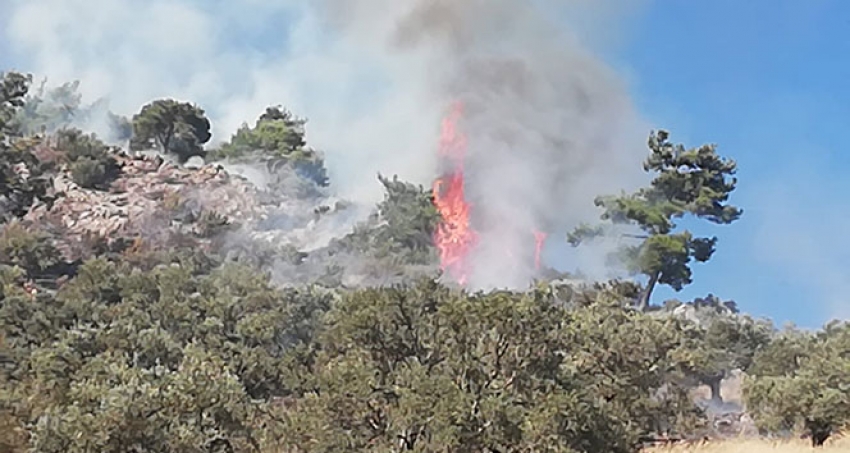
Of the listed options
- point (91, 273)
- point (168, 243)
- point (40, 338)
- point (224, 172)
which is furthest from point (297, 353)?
point (224, 172)

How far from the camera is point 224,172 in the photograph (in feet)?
327

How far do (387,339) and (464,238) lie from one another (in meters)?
70.7

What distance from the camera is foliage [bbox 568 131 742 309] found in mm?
75750

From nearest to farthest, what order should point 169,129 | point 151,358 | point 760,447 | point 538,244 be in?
point 760,447, point 151,358, point 538,244, point 169,129

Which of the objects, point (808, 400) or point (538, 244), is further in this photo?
point (538, 244)

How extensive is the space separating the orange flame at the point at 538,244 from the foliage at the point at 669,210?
6.04 meters

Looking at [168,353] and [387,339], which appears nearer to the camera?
[387,339]

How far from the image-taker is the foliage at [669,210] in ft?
249

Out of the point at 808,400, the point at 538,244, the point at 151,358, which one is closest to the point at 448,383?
the point at 151,358

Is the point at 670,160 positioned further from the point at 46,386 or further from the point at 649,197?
the point at 46,386

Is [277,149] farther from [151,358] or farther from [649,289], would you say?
[151,358]

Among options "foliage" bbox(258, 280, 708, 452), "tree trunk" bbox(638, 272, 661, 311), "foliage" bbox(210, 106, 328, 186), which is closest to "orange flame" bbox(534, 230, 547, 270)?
"tree trunk" bbox(638, 272, 661, 311)

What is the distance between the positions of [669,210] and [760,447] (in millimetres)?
51016

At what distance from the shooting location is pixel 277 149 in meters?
109
